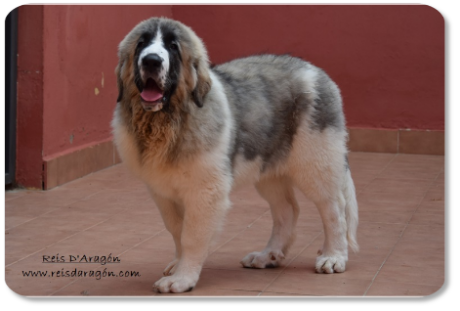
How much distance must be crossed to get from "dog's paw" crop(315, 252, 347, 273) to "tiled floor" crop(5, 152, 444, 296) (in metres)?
0.05

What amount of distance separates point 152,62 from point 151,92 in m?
0.20

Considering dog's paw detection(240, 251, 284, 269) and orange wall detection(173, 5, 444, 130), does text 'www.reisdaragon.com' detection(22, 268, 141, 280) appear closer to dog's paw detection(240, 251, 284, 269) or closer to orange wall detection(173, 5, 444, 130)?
dog's paw detection(240, 251, 284, 269)

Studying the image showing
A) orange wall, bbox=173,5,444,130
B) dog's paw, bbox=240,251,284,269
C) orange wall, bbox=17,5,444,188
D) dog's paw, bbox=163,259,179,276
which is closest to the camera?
dog's paw, bbox=163,259,179,276

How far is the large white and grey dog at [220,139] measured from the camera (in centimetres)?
423

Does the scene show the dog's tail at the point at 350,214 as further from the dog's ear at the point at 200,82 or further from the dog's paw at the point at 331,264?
the dog's ear at the point at 200,82

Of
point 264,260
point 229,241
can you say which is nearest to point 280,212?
point 264,260

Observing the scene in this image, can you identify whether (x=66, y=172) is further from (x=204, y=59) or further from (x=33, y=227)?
(x=204, y=59)

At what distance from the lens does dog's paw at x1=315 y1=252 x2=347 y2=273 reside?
482 centimetres

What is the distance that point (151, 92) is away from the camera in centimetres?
416

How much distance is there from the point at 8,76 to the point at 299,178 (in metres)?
3.35

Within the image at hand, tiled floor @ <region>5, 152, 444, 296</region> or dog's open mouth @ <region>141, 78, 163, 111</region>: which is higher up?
dog's open mouth @ <region>141, 78, 163, 111</region>

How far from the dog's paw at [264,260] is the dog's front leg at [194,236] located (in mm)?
610

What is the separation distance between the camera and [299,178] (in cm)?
488

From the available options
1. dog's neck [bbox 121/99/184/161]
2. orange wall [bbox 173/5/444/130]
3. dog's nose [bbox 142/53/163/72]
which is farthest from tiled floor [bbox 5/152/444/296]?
orange wall [bbox 173/5/444/130]
